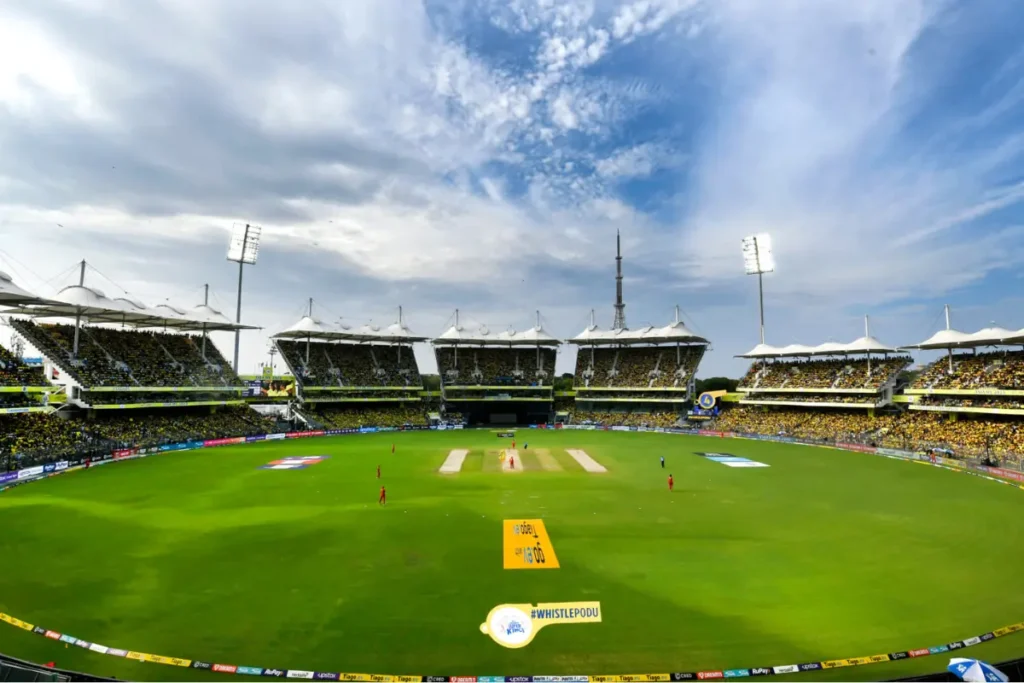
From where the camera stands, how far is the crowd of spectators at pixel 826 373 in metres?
58.3

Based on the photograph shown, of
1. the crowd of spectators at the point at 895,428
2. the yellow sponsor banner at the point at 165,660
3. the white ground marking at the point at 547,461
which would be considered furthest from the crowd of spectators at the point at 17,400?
the crowd of spectators at the point at 895,428

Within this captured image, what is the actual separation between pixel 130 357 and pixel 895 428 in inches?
3081

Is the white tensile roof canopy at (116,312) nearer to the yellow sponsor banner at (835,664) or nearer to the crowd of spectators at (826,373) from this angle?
the yellow sponsor banner at (835,664)

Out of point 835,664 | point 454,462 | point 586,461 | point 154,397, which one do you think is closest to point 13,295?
point 154,397

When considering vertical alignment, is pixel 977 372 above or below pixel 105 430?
above

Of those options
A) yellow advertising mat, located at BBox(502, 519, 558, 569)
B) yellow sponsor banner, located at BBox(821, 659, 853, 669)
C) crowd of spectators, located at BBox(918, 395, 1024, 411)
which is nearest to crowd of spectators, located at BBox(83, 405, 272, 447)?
yellow advertising mat, located at BBox(502, 519, 558, 569)

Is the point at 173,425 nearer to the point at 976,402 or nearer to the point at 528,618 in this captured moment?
the point at 528,618

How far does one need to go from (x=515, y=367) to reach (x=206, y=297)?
1755 inches

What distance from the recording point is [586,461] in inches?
1633

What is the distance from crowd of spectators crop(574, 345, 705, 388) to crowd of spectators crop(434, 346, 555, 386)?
5647 mm

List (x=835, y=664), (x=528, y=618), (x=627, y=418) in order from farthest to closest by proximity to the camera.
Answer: (x=627, y=418) → (x=528, y=618) → (x=835, y=664)

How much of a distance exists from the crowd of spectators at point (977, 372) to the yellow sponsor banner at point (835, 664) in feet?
152

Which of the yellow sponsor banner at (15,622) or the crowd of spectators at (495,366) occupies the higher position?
the crowd of spectators at (495,366)

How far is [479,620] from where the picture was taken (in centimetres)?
1397
